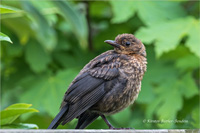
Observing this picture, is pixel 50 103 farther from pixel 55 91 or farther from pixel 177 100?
pixel 177 100

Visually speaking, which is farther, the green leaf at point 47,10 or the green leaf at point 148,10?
the green leaf at point 47,10

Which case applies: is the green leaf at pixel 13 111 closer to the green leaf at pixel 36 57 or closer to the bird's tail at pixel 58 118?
the bird's tail at pixel 58 118

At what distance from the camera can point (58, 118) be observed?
2.47 m

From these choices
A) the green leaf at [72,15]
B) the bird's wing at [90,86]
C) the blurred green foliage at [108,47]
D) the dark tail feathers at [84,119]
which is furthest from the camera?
the blurred green foliage at [108,47]

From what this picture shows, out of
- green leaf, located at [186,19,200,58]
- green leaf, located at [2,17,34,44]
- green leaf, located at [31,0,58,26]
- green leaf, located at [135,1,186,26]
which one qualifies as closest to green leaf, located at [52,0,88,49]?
green leaf, located at [2,17,34,44]

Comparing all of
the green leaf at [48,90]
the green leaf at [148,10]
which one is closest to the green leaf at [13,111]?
the green leaf at [48,90]

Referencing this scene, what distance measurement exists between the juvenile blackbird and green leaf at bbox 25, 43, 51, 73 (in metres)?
1.17

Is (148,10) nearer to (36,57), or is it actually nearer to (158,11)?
(158,11)

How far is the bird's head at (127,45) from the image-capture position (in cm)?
301

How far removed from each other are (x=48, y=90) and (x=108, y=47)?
976 millimetres

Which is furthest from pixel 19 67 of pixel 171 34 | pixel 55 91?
pixel 171 34

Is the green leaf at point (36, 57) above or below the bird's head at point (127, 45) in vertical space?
below

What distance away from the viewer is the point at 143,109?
13.8 ft

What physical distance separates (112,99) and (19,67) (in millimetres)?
1715
